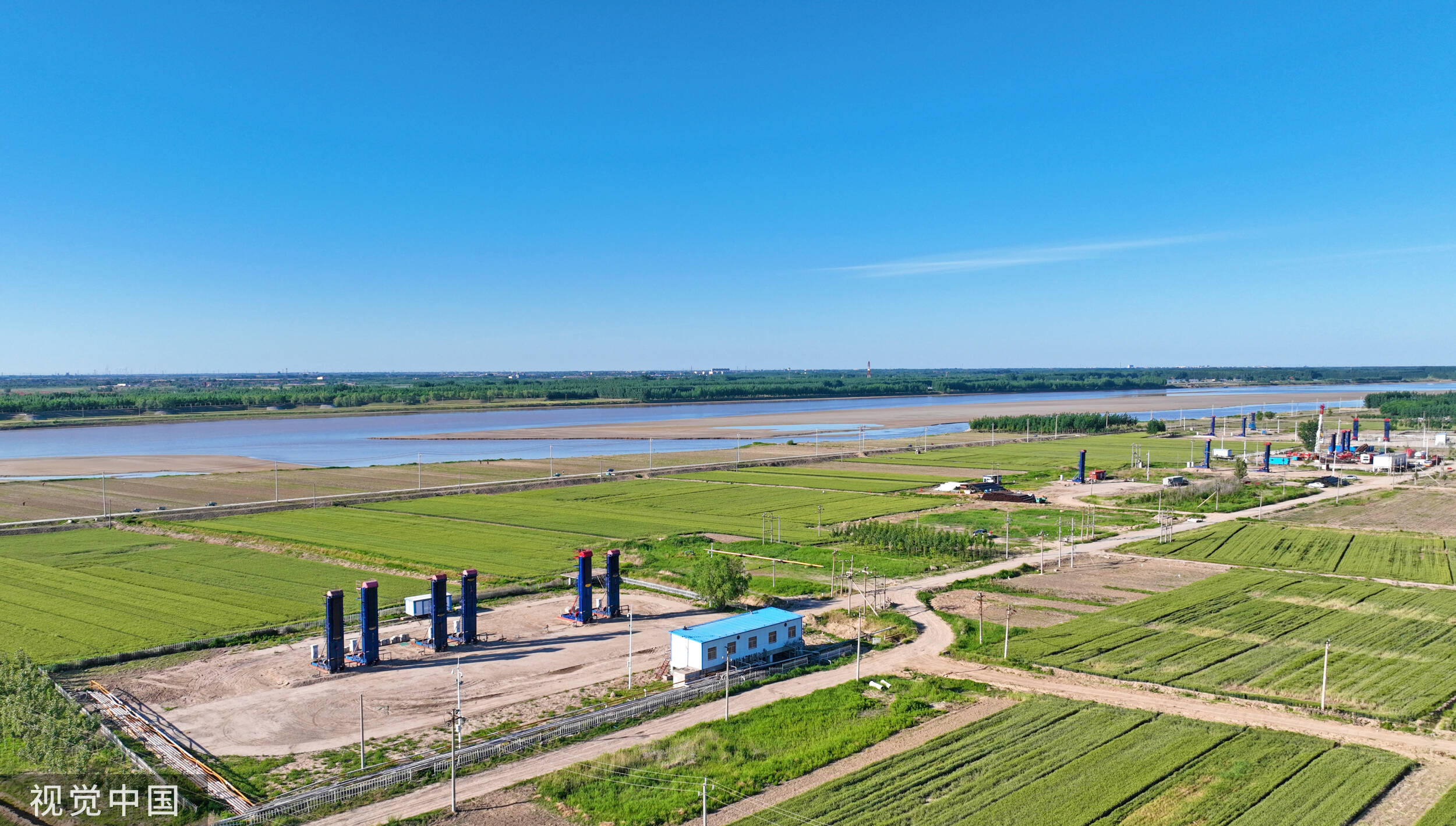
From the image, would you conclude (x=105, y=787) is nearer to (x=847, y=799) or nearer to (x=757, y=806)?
(x=757, y=806)

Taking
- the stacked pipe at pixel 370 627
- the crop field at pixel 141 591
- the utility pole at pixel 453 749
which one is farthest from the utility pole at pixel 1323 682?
the crop field at pixel 141 591

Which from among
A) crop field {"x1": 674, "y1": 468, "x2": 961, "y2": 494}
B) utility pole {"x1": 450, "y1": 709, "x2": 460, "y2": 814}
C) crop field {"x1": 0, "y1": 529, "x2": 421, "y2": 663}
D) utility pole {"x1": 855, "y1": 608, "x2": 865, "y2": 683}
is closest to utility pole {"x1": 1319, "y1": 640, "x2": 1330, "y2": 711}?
utility pole {"x1": 855, "y1": 608, "x2": 865, "y2": 683}

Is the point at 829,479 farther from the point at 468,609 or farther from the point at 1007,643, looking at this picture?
the point at 468,609

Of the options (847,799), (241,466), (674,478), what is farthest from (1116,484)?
(241,466)

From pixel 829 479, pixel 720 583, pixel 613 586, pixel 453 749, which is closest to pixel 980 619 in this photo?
pixel 720 583

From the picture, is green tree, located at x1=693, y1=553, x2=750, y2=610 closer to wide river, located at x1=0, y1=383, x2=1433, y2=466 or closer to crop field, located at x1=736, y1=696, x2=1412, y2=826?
crop field, located at x1=736, y1=696, x2=1412, y2=826
